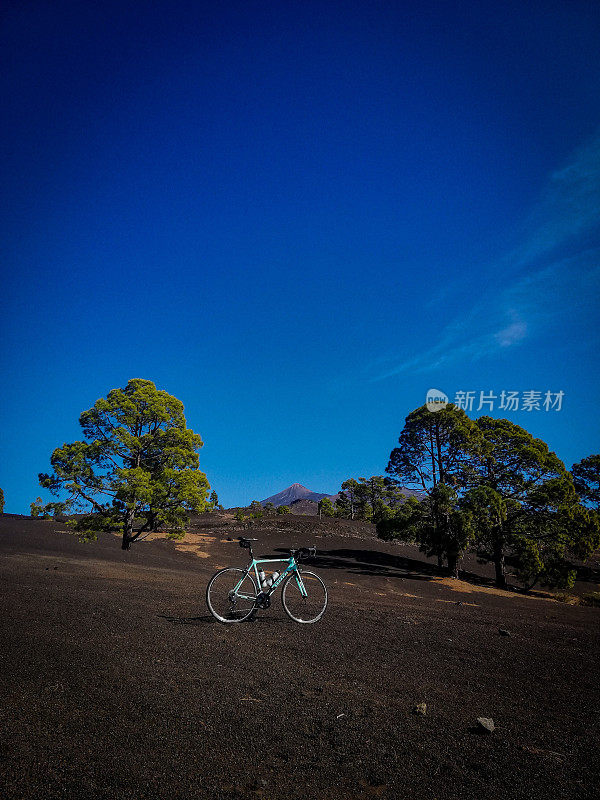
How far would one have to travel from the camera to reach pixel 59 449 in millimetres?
17188

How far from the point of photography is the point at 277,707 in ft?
12.6

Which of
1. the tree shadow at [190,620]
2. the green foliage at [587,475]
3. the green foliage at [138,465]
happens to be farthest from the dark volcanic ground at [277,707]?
the green foliage at [587,475]

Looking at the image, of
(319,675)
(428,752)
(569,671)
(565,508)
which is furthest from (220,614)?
(565,508)

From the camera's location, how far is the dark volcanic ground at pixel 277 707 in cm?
278

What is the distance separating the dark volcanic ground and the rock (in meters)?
0.13

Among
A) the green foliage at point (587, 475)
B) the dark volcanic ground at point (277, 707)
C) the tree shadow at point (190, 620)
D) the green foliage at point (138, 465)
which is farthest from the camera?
the green foliage at point (587, 475)

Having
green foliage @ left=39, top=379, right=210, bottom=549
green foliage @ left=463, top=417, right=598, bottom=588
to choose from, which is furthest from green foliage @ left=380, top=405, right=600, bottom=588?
green foliage @ left=39, top=379, right=210, bottom=549

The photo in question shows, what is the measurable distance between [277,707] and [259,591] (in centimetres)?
356

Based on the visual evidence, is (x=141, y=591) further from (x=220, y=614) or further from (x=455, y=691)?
(x=455, y=691)

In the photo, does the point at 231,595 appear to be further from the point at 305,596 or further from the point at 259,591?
the point at 305,596

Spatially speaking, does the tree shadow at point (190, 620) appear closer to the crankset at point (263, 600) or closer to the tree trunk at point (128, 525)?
the crankset at point (263, 600)

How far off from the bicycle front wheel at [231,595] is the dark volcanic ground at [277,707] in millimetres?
305

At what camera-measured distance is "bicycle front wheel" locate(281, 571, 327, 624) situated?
25.7 ft

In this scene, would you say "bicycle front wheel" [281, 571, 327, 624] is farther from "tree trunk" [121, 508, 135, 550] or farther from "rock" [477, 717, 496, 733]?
"tree trunk" [121, 508, 135, 550]
